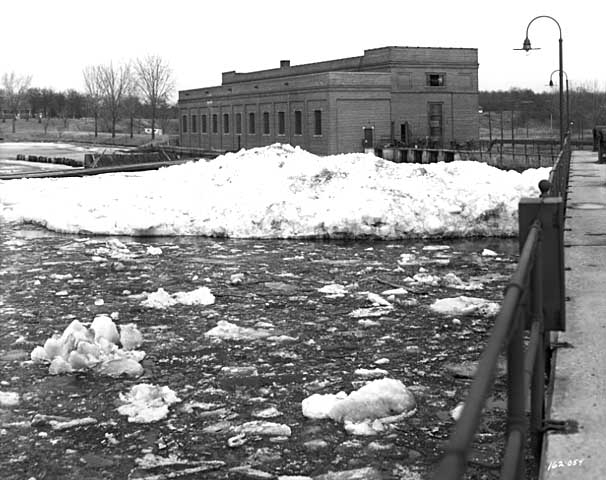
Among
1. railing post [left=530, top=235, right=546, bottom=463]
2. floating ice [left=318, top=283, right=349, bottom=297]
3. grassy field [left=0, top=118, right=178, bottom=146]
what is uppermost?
grassy field [left=0, top=118, right=178, bottom=146]

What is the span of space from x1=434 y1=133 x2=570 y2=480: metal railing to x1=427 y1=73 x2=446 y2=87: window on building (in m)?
65.0

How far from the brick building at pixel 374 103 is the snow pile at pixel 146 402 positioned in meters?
56.8

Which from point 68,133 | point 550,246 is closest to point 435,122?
point 550,246

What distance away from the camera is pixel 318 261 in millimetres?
17328

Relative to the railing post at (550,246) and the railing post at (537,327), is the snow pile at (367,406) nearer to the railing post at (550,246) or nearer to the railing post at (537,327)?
the railing post at (550,246)

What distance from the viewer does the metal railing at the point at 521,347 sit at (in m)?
1.72

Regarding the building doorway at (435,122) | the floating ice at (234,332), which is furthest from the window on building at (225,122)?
the floating ice at (234,332)

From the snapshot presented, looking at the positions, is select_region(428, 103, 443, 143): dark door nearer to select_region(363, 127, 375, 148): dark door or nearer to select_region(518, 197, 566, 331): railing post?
select_region(363, 127, 375, 148): dark door

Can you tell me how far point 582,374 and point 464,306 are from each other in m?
6.05

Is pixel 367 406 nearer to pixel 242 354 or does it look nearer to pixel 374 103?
pixel 242 354

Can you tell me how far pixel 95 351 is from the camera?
372 inches

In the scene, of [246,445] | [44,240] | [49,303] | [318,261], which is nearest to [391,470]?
[246,445]

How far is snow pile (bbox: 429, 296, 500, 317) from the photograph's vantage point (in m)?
11.7

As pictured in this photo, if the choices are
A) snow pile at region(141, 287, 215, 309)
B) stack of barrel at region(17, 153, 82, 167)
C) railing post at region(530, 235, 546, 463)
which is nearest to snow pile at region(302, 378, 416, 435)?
railing post at region(530, 235, 546, 463)
